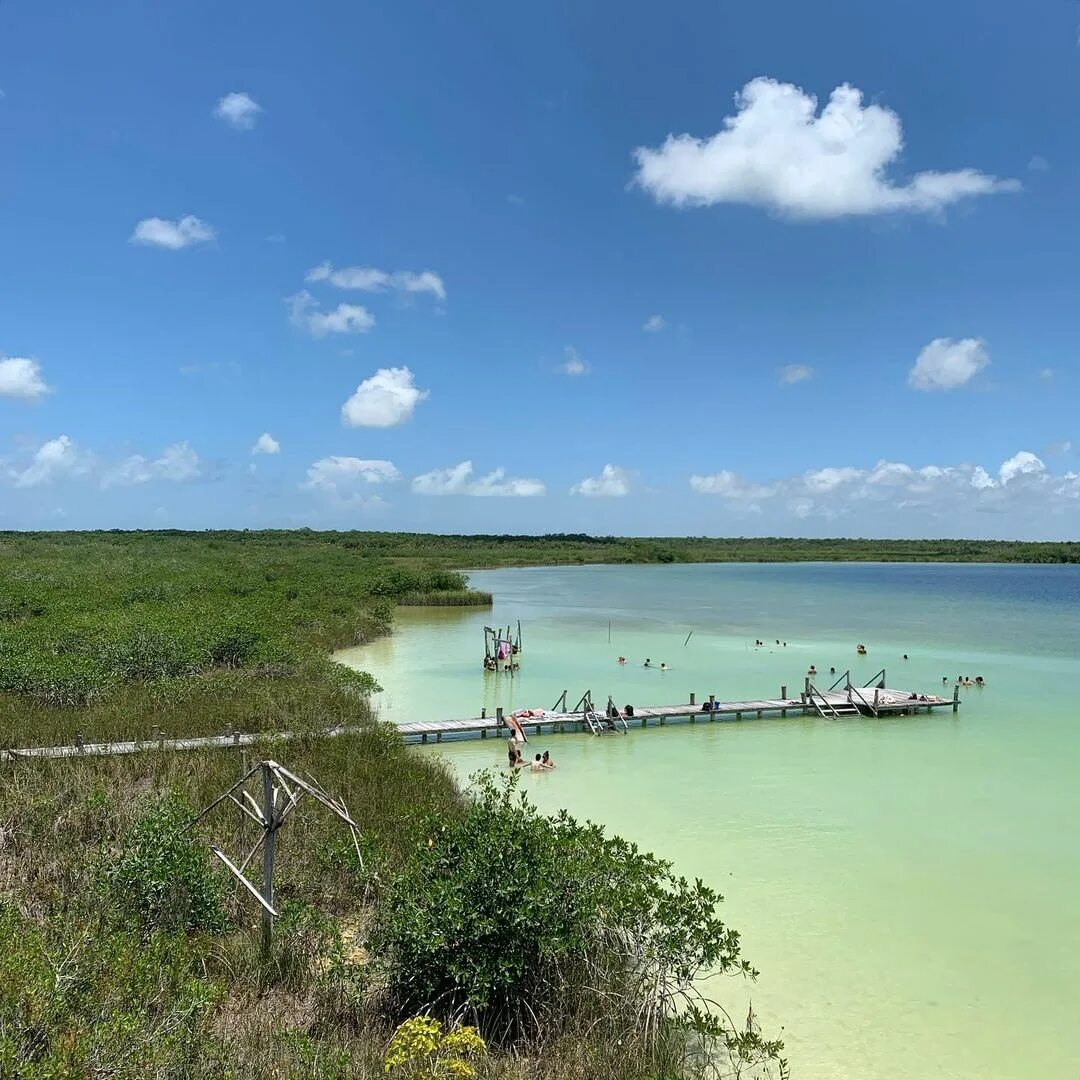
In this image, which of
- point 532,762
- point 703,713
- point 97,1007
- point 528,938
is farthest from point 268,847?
point 703,713

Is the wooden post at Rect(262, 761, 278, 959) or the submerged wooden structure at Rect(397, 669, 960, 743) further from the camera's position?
the submerged wooden structure at Rect(397, 669, 960, 743)

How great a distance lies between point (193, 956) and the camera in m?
5.84

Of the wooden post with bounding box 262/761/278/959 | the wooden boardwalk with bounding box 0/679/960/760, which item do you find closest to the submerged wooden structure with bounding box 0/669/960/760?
the wooden boardwalk with bounding box 0/679/960/760

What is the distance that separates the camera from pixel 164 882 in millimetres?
6410

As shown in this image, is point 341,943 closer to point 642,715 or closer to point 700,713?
point 642,715

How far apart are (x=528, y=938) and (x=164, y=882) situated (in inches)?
118

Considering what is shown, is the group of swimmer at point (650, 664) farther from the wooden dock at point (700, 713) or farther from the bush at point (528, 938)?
the bush at point (528, 938)

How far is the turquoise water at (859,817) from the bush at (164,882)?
15.8 feet

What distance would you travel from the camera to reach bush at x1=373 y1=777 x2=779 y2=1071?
19.4ft

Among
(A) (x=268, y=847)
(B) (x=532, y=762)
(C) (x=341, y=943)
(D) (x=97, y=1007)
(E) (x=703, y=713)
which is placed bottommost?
(B) (x=532, y=762)

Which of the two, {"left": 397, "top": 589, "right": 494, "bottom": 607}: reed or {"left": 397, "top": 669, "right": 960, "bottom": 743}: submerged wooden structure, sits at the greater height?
{"left": 397, "top": 589, "right": 494, "bottom": 607}: reed

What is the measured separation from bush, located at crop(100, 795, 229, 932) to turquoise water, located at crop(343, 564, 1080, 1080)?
4822 millimetres

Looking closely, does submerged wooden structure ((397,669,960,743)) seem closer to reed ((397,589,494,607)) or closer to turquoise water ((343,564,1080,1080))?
turquoise water ((343,564,1080,1080))

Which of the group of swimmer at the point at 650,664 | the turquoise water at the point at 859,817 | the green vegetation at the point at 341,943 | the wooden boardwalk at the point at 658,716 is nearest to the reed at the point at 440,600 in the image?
the turquoise water at the point at 859,817
